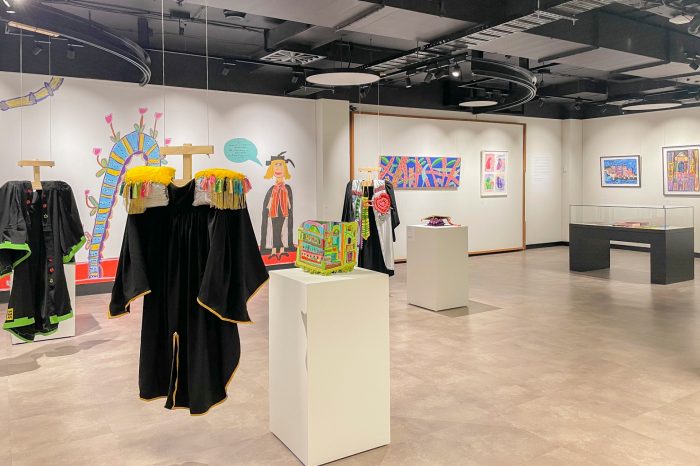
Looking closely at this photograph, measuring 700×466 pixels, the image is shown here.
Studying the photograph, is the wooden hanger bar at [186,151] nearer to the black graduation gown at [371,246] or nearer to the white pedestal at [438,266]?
the white pedestal at [438,266]

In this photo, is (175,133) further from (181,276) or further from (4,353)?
(181,276)

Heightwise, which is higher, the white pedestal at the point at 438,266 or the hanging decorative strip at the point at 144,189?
the hanging decorative strip at the point at 144,189

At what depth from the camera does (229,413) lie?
393 centimetres

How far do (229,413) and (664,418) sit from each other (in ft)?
9.47

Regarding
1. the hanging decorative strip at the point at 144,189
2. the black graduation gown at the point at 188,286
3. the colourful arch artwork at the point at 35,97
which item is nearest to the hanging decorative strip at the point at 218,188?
the black graduation gown at the point at 188,286

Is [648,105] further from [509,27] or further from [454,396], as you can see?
[454,396]

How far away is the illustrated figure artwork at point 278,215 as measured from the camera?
379 inches

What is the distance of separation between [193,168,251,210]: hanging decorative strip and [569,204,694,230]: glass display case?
8094mm

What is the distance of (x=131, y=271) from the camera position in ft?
9.34

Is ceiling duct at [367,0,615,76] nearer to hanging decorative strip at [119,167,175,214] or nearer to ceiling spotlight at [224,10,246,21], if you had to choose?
ceiling spotlight at [224,10,246,21]

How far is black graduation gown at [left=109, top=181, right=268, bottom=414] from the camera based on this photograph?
2879mm

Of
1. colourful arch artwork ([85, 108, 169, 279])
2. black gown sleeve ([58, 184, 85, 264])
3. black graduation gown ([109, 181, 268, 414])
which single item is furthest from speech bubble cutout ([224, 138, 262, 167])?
black graduation gown ([109, 181, 268, 414])

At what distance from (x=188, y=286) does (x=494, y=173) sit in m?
10.8

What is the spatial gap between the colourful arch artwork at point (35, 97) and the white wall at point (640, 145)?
11.6 metres
